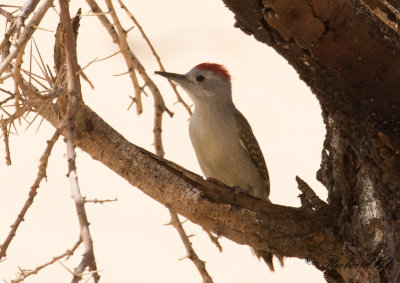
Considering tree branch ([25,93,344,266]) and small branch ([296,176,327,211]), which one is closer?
tree branch ([25,93,344,266])

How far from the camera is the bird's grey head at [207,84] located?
230 inches

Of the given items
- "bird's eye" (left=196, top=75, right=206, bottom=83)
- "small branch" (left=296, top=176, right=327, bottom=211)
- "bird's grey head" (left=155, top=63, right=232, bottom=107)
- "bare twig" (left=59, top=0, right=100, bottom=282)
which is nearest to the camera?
"bare twig" (left=59, top=0, right=100, bottom=282)

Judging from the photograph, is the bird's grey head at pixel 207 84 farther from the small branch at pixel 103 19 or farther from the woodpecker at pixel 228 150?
the small branch at pixel 103 19

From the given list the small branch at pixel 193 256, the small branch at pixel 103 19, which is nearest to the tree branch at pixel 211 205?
the small branch at pixel 193 256

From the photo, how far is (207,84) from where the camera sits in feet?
19.6

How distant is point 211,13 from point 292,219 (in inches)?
266

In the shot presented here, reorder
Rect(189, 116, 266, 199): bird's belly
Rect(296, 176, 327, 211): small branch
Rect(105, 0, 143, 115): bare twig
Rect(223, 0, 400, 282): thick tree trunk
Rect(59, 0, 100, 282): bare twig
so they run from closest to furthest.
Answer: Rect(59, 0, 100, 282): bare twig → Rect(223, 0, 400, 282): thick tree trunk → Rect(296, 176, 327, 211): small branch → Rect(105, 0, 143, 115): bare twig → Rect(189, 116, 266, 199): bird's belly

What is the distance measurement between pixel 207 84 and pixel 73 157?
11.2 feet

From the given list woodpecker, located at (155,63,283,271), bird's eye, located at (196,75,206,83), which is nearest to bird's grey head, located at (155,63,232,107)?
bird's eye, located at (196,75,206,83)

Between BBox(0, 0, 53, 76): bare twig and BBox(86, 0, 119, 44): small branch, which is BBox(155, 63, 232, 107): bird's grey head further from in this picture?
BBox(0, 0, 53, 76): bare twig

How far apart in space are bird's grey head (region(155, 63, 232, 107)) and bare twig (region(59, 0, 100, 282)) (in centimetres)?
269

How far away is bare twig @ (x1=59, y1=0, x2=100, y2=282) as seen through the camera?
8.00 feet

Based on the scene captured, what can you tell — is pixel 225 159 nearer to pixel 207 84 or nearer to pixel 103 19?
pixel 207 84

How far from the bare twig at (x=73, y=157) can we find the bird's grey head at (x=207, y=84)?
8.84ft
